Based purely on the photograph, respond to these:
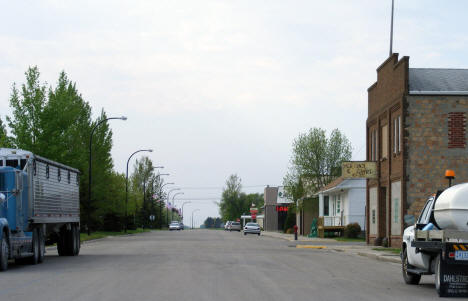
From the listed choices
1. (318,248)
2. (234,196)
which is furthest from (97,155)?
(234,196)

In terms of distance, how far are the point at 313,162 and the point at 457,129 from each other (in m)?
38.0

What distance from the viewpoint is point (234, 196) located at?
17938 cm

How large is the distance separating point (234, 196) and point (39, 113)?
5322 inches

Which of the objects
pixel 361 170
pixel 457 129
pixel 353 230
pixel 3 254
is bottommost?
pixel 353 230

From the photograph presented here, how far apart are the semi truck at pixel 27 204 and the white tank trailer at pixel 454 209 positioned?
1201cm

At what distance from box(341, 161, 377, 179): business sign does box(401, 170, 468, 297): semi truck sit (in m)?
25.3

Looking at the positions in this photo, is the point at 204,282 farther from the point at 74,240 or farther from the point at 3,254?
the point at 74,240

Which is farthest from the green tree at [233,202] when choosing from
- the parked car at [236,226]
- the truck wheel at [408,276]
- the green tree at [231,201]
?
the truck wheel at [408,276]

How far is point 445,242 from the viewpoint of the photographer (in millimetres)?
14031

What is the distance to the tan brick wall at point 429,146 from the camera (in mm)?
36812

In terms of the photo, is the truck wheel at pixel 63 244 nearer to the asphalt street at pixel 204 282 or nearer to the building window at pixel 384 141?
the asphalt street at pixel 204 282

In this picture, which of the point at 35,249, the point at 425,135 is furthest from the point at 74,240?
the point at 425,135

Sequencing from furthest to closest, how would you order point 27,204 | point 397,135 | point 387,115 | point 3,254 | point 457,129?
point 387,115 → point 397,135 → point 457,129 → point 27,204 → point 3,254

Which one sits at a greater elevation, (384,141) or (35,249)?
(384,141)
